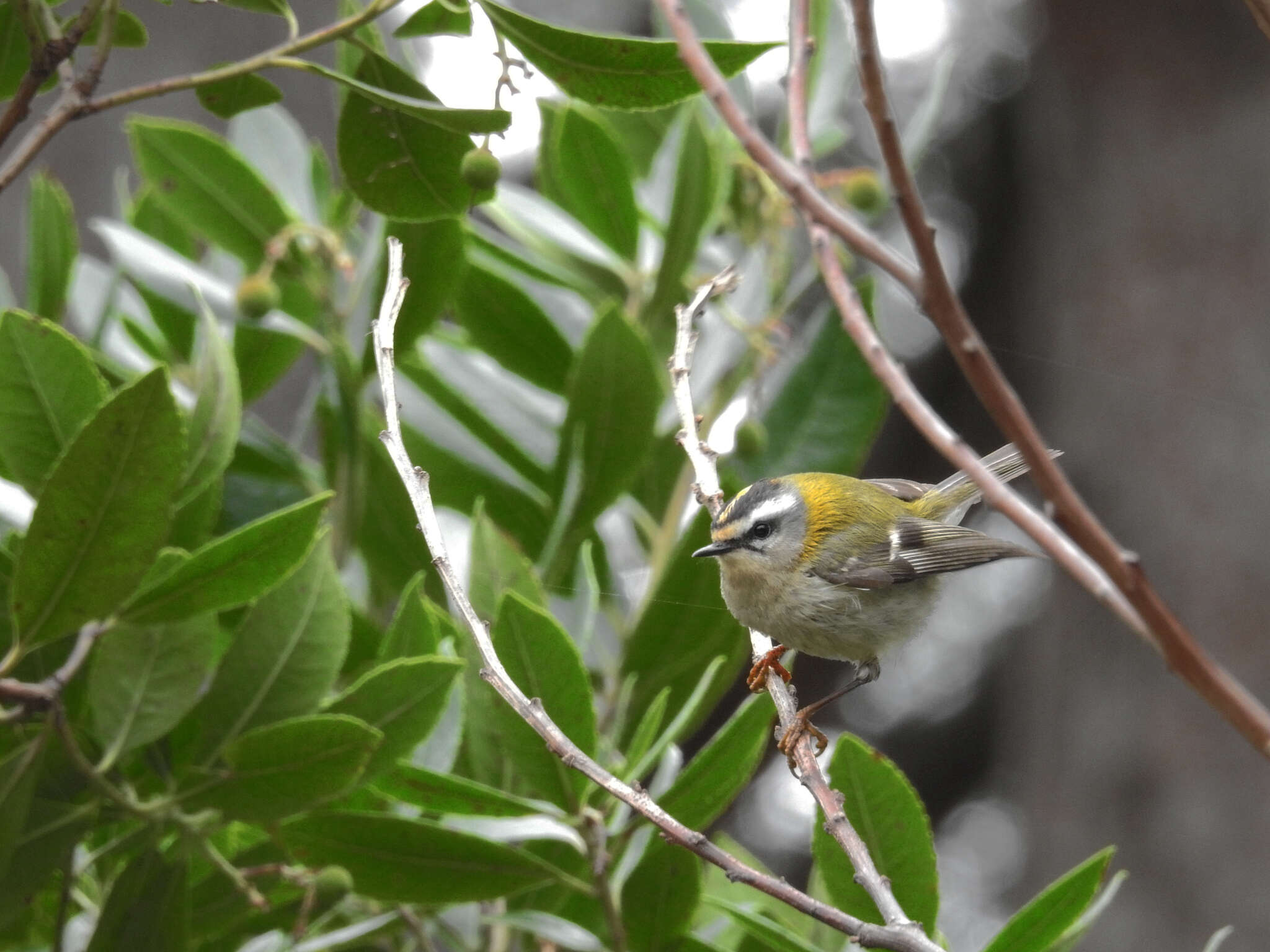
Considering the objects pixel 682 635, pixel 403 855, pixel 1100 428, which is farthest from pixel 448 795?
pixel 1100 428

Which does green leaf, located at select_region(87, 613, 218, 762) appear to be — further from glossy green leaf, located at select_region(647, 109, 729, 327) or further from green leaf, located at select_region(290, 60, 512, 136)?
glossy green leaf, located at select_region(647, 109, 729, 327)

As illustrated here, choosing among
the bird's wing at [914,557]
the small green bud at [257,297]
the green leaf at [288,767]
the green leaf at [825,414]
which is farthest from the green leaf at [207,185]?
the bird's wing at [914,557]

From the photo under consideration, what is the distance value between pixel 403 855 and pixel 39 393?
615 mm

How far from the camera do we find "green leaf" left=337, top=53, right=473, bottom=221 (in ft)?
4.62

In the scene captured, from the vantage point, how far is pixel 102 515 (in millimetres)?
1225

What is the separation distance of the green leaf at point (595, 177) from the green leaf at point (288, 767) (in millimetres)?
933

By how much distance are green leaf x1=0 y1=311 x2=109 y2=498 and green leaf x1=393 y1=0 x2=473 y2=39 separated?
504mm

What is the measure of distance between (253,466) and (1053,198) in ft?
14.6

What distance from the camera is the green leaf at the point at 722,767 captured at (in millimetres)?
1371

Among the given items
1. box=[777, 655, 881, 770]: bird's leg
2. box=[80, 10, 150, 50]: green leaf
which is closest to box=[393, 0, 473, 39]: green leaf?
box=[80, 10, 150, 50]: green leaf

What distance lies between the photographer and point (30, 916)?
1450mm

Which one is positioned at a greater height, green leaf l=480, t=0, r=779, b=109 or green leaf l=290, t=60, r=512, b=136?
green leaf l=480, t=0, r=779, b=109

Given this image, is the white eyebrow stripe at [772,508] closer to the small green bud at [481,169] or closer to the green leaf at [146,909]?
the small green bud at [481,169]

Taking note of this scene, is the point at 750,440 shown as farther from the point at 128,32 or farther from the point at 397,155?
the point at 128,32
